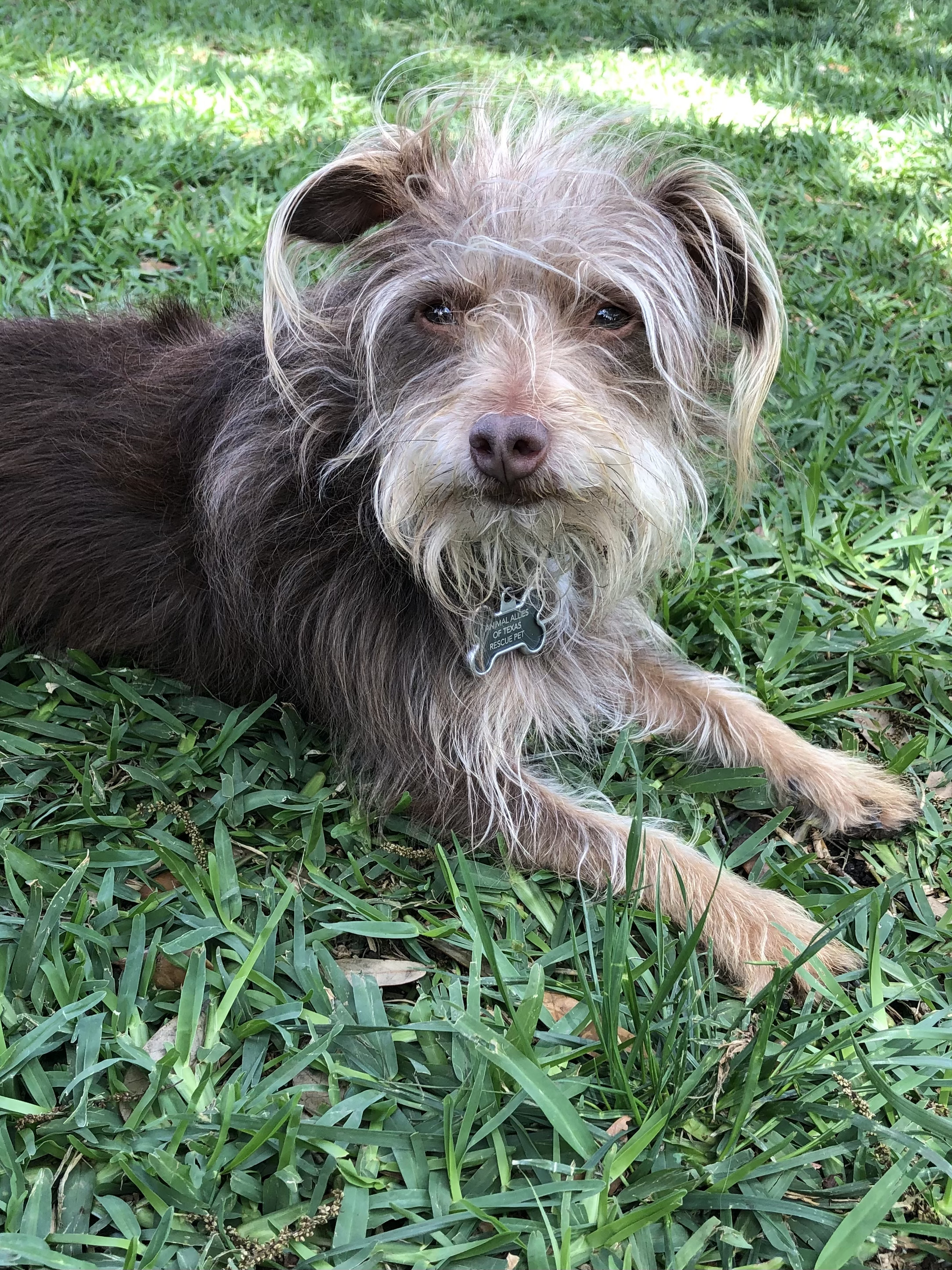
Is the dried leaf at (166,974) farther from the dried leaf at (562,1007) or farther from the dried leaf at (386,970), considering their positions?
the dried leaf at (562,1007)

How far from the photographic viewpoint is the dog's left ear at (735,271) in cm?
267

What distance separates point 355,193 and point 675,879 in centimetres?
203

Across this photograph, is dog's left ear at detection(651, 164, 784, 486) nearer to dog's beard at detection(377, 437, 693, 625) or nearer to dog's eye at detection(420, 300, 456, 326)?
dog's beard at detection(377, 437, 693, 625)

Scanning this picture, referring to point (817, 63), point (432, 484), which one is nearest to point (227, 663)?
point (432, 484)

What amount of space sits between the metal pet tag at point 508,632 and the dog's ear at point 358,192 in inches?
43.0

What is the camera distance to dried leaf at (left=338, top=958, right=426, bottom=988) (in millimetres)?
2604

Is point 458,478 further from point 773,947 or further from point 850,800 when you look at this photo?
point 850,800

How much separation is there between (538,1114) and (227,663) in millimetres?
1651

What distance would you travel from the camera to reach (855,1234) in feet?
6.61

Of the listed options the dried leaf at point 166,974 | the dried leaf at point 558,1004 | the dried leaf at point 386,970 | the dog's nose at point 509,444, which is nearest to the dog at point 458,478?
the dog's nose at point 509,444

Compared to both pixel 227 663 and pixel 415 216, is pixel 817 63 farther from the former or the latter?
pixel 227 663

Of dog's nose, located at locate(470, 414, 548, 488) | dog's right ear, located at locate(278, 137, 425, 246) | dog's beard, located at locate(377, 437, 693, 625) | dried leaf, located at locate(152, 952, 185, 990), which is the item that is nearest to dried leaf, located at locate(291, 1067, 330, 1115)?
dried leaf, located at locate(152, 952, 185, 990)

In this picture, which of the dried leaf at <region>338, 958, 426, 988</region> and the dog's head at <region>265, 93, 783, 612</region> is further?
the dried leaf at <region>338, 958, 426, 988</region>

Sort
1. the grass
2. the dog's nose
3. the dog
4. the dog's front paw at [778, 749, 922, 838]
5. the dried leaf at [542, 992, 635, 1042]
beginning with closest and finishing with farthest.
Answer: the grass → the dog's nose → the dried leaf at [542, 992, 635, 1042] → the dog → the dog's front paw at [778, 749, 922, 838]
